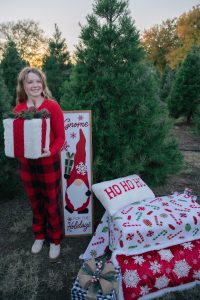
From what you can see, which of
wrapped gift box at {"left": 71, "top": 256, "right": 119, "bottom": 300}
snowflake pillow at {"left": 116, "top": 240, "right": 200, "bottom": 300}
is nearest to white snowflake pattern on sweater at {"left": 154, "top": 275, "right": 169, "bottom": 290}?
snowflake pillow at {"left": 116, "top": 240, "right": 200, "bottom": 300}

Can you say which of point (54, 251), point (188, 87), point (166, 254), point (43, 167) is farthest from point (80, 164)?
point (188, 87)

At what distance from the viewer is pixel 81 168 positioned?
3711 mm

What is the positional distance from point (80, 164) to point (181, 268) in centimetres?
171

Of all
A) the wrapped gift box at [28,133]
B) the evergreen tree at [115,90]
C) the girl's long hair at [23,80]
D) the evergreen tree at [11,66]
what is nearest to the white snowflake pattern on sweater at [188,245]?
the evergreen tree at [115,90]

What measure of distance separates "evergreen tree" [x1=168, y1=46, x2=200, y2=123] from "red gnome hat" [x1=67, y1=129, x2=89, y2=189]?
30.0 feet

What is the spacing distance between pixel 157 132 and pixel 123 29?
1.46 metres

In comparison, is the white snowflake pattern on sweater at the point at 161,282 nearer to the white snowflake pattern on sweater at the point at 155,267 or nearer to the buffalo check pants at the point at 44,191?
the white snowflake pattern on sweater at the point at 155,267

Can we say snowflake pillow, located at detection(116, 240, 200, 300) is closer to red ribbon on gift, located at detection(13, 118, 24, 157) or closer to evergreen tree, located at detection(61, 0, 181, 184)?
evergreen tree, located at detection(61, 0, 181, 184)

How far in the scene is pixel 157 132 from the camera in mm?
3932

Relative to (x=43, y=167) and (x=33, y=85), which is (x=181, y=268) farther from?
(x=33, y=85)

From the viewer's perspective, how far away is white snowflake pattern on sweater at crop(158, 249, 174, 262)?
3012 mm

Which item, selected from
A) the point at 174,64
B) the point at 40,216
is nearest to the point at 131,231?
the point at 40,216

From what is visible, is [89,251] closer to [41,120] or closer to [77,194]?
[77,194]

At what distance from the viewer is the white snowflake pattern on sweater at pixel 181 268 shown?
299 centimetres
